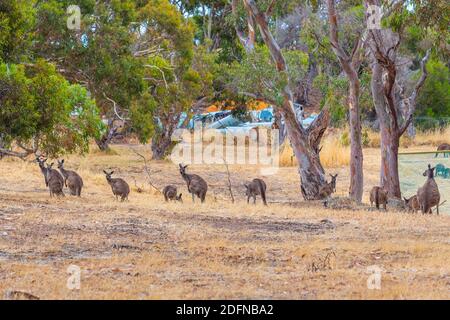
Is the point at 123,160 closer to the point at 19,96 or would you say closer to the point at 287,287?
the point at 19,96

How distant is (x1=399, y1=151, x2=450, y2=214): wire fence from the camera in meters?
30.9

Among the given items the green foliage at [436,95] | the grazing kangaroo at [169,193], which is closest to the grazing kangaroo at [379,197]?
the grazing kangaroo at [169,193]

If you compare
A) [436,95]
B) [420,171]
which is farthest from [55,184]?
[436,95]

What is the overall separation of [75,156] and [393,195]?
47.9 ft

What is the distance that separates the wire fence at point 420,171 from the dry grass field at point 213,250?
33.3 ft

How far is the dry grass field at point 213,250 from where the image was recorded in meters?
10.0

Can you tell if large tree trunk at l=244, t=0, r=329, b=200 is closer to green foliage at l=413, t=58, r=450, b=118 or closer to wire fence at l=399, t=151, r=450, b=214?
wire fence at l=399, t=151, r=450, b=214

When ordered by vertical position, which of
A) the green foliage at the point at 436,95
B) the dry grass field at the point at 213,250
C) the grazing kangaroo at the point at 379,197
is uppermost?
the green foliage at the point at 436,95

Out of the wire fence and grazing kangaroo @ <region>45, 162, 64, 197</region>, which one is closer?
grazing kangaroo @ <region>45, 162, 64, 197</region>

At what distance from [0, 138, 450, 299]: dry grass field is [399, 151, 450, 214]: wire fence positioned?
1015 centimetres

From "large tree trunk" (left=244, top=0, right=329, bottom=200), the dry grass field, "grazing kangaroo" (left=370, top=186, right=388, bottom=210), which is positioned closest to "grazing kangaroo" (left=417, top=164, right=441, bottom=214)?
"grazing kangaroo" (left=370, top=186, right=388, bottom=210)

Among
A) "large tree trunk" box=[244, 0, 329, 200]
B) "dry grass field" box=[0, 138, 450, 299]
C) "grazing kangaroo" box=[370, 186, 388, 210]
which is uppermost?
"large tree trunk" box=[244, 0, 329, 200]

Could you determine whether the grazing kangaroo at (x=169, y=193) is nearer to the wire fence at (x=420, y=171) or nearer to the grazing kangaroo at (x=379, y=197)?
the grazing kangaroo at (x=379, y=197)
